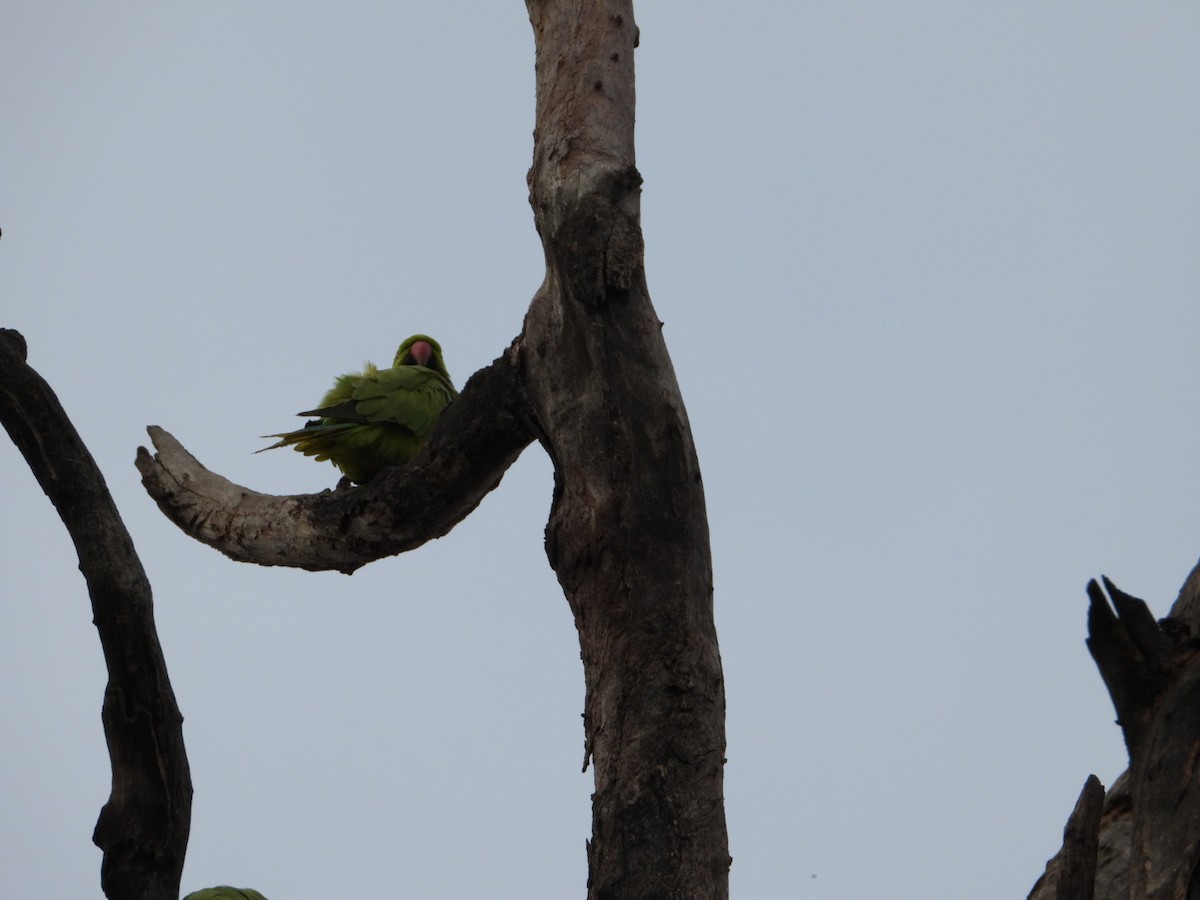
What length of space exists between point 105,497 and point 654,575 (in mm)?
2060

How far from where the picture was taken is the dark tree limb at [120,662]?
146 inches

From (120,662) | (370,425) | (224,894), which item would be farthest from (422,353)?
(224,894)

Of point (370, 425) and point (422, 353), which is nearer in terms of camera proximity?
point (370, 425)

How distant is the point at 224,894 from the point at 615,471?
1.85 m

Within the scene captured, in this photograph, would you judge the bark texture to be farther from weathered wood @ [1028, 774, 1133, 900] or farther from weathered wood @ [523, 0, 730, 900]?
weathered wood @ [523, 0, 730, 900]

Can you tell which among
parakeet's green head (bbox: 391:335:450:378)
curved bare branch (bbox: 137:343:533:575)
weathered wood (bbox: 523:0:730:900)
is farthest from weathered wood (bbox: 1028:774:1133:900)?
parakeet's green head (bbox: 391:335:450:378)

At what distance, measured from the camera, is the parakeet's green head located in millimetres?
5391

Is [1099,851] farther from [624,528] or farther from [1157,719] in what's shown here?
[624,528]

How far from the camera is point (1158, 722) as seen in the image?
2.42m

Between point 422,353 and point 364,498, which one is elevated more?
point 422,353

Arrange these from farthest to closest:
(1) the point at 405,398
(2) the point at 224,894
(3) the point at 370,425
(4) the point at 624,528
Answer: (1) the point at 405,398 → (3) the point at 370,425 → (2) the point at 224,894 → (4) the point at 624,528

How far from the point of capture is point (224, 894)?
3639 millimetres

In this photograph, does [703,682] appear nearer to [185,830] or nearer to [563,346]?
[563,346]

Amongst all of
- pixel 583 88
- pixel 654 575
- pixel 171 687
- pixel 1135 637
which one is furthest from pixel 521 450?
pixel 1135 637
